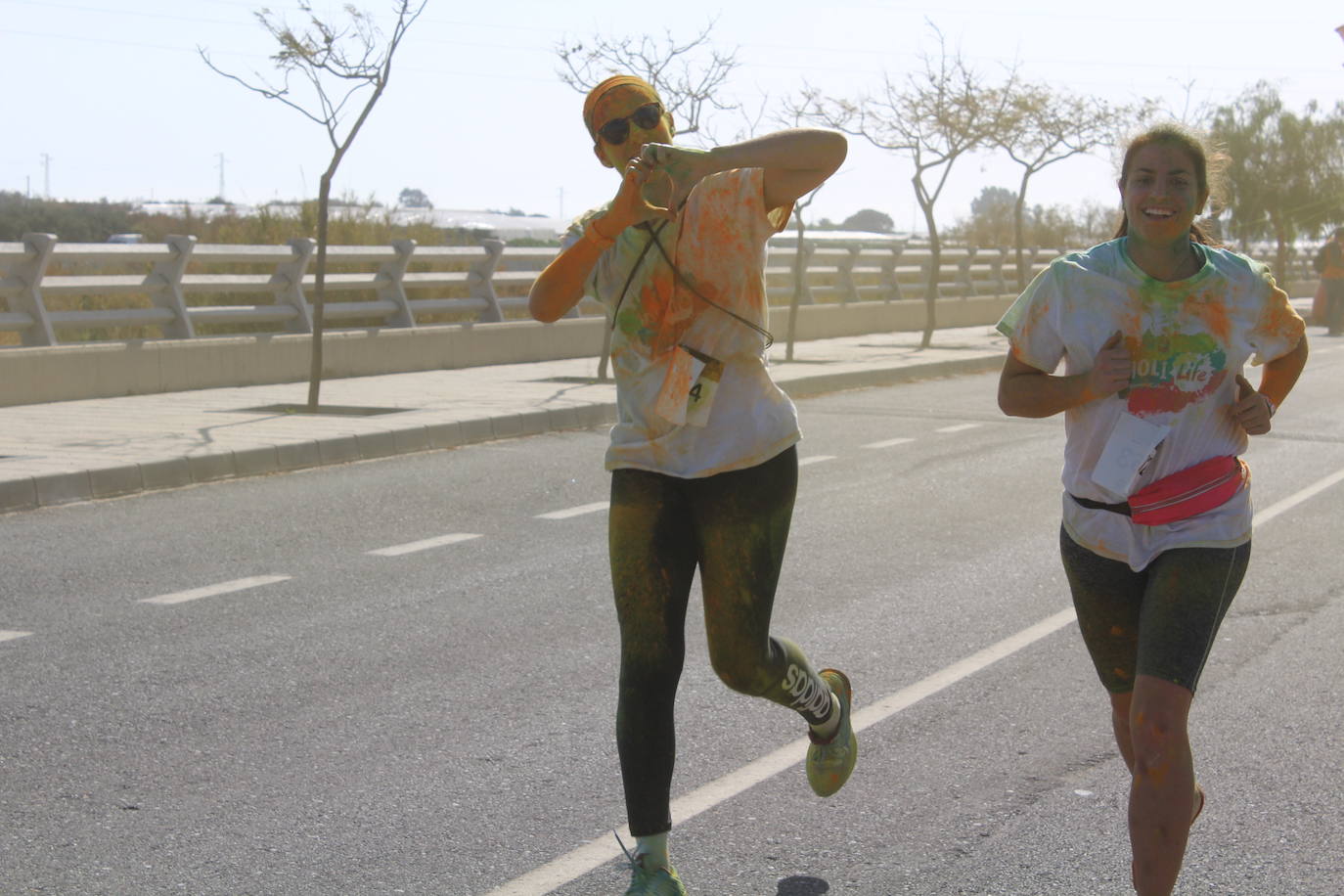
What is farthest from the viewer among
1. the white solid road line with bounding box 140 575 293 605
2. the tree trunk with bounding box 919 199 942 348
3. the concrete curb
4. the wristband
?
the tree trunk with bounding box 919 199 942 348

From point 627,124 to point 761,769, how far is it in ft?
6.75

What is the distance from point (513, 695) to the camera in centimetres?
588

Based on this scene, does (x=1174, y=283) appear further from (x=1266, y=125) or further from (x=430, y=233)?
(x=1266, y=125)

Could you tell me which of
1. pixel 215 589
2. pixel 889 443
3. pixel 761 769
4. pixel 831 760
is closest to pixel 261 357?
pixel 889 443

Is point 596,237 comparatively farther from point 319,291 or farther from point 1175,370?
point 319,291

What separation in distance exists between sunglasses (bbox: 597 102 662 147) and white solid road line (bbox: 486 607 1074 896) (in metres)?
1.70

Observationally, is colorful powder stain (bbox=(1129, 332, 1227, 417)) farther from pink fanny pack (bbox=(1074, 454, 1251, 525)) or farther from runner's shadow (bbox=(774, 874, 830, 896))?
runner's shadow (bbox=(774, 874, 830, 896))

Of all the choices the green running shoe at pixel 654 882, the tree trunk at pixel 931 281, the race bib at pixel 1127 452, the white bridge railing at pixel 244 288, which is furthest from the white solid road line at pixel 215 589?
the tree trunk at pixel 931 281

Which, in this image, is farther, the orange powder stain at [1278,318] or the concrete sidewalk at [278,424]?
the concrete sidewalk at [278,424]

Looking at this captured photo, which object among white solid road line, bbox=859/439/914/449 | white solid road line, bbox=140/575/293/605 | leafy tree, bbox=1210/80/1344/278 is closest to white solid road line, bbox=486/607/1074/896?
white solid road line, bbox=140/575/293/605

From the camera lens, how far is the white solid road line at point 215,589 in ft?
24.8

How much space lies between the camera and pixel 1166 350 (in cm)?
356

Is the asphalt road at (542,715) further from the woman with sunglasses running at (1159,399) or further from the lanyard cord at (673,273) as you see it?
the lanyard cord at (673,273)

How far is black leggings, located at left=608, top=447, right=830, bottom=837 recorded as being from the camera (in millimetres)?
3824
